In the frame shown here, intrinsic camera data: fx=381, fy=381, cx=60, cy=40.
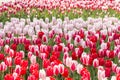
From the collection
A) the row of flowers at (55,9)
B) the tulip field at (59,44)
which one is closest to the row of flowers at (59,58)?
the tulip field at (59,44)

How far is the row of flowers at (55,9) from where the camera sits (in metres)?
12.2

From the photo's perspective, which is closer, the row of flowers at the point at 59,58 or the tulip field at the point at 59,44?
the row of flowers at the point at 59,58

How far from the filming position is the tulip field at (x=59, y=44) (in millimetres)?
4621

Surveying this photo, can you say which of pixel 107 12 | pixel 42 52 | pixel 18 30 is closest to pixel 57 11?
pixel 107 12

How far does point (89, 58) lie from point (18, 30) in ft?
11.0

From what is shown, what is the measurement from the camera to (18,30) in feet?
26.7

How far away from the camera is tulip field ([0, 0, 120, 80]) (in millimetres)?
4621

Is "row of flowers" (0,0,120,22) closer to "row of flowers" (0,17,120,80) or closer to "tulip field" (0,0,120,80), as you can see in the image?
"tulip field" (0,0,120,80)

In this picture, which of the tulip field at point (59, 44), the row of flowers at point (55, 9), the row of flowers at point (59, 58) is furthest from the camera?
the row of flowers at point (55, 9)

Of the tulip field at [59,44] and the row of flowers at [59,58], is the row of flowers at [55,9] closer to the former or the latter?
the tulip field at [59,44]

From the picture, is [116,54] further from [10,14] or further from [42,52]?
[10,14]

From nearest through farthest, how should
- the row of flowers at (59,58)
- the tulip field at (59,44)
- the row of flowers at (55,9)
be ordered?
the row of flowers at (59,58) → the tulip field at (59,44) → the row of flowers at (55,9)

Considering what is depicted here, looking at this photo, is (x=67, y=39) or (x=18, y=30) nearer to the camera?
(x=67, y=39)

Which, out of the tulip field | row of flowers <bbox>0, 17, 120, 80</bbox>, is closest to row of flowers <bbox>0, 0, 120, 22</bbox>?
the tulip field
